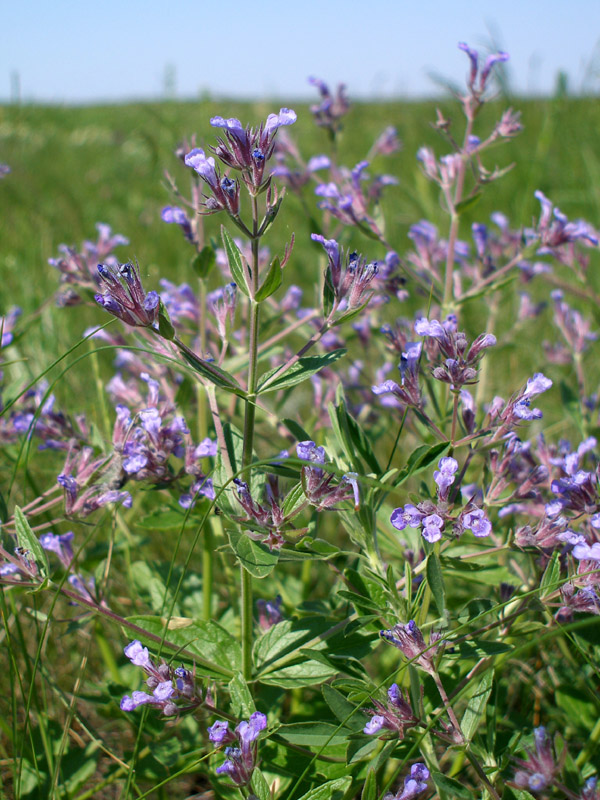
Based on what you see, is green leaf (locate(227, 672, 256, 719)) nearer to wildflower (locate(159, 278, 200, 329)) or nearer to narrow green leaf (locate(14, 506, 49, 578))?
narrow green leaf (locate(14, 506, 49, 578))

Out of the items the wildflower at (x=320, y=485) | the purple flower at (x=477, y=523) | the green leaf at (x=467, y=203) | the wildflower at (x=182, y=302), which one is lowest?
the purple flower at (x=477, y=523)

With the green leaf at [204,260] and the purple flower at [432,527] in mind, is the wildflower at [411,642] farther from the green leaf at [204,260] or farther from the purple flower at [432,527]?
the green leaf at [204,260]

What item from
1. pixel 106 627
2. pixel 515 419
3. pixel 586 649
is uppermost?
pixel 515 419

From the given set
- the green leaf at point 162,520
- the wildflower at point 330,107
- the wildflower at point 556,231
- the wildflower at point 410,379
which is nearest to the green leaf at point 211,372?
the wildflower at point 410,379

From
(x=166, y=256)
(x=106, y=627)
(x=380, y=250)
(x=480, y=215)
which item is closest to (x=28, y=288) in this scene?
(x=166, y=256)

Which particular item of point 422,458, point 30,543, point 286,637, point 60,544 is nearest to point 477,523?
point 422,458

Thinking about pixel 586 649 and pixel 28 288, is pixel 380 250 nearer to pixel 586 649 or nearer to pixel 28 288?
pixel 28 288

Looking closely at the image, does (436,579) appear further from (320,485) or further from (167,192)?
(167,192)
